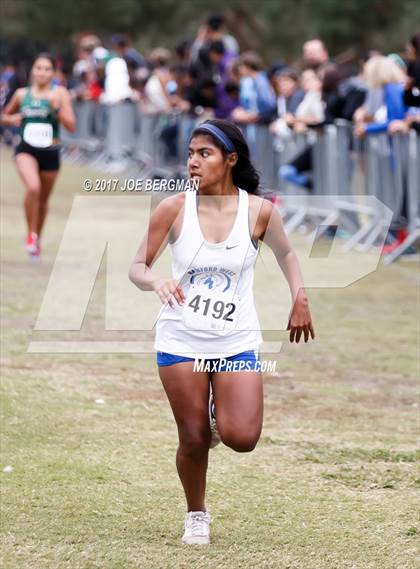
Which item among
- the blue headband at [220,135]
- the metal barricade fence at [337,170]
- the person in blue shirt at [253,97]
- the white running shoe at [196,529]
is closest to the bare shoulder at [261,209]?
the blue headband at [220,135]

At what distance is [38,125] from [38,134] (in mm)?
87

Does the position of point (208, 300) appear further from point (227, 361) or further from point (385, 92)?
point (385, 92)

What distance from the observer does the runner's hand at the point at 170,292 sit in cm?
514

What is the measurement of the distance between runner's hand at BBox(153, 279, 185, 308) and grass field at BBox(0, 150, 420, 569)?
1.00 meters

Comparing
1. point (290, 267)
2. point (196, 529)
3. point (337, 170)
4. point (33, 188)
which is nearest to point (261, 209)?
point (290, 267)

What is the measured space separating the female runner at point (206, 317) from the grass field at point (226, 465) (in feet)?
1.29

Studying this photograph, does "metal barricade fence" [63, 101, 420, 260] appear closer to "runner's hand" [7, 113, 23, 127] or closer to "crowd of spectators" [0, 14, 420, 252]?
"crowd of spectators" [0, 14, 420, 252]

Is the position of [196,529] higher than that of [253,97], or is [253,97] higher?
[196,529]

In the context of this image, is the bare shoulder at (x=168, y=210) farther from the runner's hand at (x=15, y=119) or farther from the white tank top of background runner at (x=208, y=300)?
the runner's hand at (x=15, y=119)

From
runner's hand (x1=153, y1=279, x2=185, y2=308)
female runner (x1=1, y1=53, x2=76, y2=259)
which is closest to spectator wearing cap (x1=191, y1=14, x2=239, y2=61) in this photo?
female runner (x1=1, y1=53, x2=76, y2=259)

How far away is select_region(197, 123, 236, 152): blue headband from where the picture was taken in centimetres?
551

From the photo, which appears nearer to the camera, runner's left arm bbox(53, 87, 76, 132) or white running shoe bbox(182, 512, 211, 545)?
white running shoe bbox(182, 512, 211, 545)

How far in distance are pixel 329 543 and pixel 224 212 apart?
1.39 metres

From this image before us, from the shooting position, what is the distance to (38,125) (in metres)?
13.6
